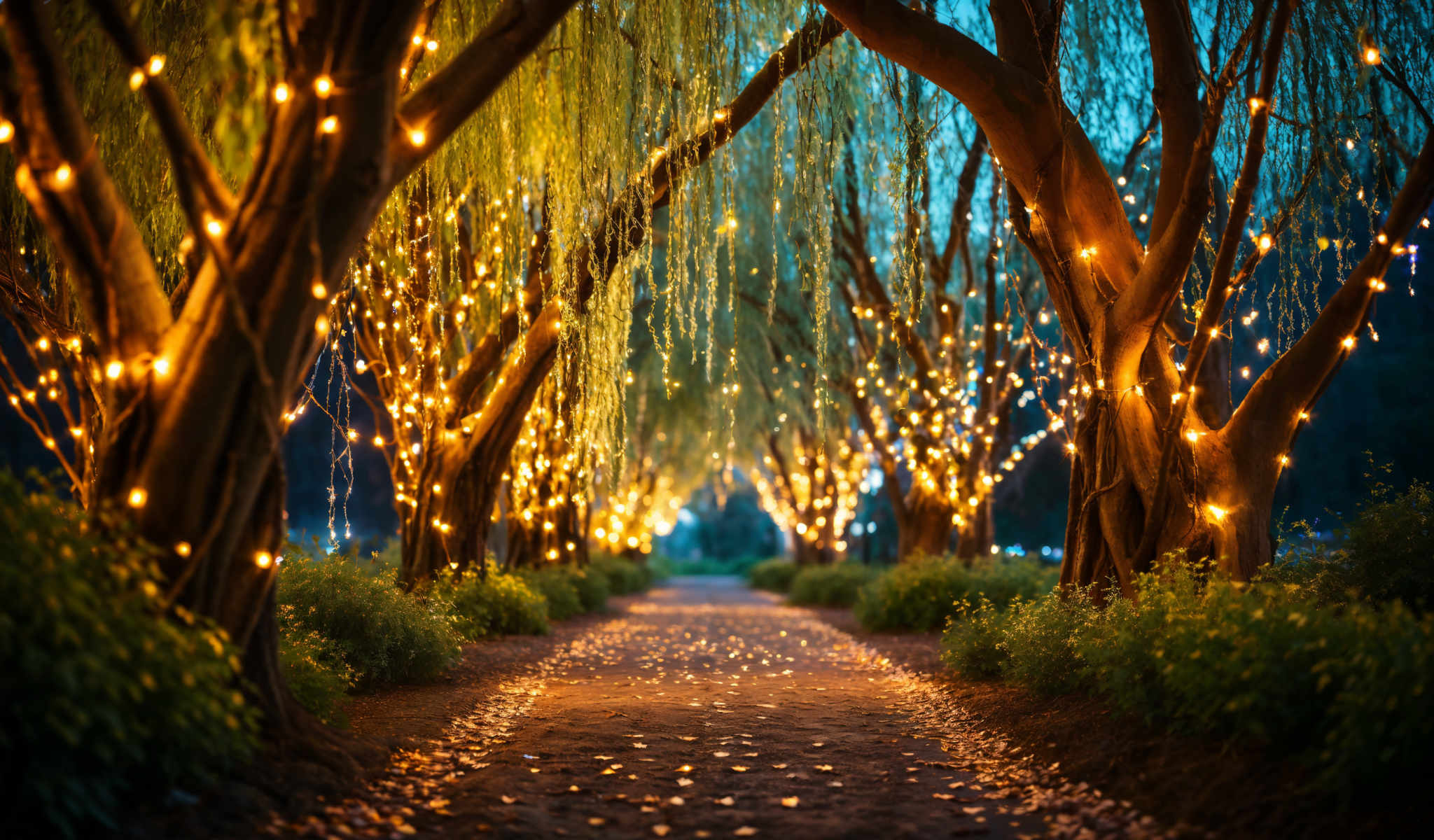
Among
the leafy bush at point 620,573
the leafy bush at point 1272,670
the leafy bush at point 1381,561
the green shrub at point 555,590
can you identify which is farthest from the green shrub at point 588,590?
the leafy bush at point 1381,561

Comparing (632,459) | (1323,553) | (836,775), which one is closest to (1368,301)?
(1323,553)

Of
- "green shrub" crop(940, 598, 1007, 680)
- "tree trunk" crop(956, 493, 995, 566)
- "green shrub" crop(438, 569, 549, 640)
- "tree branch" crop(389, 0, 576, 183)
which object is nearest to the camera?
"tree branch" crop(389, 0, 576, 183)

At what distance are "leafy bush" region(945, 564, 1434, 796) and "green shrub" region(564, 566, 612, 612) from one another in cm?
949

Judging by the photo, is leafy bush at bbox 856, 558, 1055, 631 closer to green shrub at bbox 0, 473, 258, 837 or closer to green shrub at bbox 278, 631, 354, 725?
green shrub at bbox 278, 631, 354, 725

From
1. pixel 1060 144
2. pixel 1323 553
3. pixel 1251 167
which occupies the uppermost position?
pixel 1060 144

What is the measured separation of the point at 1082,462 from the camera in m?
5.73

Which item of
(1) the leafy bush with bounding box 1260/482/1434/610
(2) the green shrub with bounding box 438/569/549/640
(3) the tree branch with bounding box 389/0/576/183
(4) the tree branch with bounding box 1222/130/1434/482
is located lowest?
(2) the green shrub with bounding box 438/569/549/640

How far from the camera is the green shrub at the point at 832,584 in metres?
14.8

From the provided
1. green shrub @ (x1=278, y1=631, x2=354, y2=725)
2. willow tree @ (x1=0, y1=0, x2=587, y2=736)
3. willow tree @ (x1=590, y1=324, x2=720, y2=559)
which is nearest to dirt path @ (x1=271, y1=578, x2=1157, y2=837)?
green shrub @ (x1=278, y1=631, x2=354, y2=725)

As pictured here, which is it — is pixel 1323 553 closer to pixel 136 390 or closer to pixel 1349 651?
pixel 1349 651

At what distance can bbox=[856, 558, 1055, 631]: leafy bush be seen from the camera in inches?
340

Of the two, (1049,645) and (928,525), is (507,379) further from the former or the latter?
(928,525)

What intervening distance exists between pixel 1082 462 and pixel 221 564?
503 cm

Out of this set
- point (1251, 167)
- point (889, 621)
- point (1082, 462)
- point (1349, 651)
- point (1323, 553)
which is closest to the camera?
point (1349, 651)
